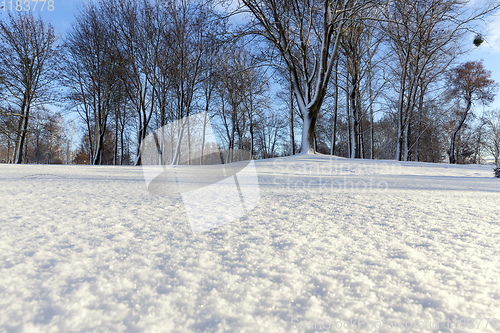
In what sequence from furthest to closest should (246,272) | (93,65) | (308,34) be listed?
(93,65)
(308,34)
(246,272)

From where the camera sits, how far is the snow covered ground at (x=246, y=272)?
2.02 feet

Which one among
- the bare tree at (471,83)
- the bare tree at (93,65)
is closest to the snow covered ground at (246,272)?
the bare tree at (93,65)

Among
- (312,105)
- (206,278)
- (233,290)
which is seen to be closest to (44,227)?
(206,278)

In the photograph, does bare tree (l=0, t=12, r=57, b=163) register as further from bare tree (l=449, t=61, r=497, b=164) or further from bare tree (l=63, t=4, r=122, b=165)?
bare tree (l=449, t=61, r=497, b=164)

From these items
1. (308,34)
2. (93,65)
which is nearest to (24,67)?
(93,65)

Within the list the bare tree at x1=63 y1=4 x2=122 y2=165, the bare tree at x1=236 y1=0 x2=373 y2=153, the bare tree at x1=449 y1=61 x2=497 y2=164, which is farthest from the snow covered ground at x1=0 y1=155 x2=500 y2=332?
the bare tree at x1=449 y1=61 x2=497 y2=164

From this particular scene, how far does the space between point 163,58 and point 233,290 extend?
568 inches

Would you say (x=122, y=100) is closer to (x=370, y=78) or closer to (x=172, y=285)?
(x=370, y=78)

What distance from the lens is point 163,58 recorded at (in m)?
12.8

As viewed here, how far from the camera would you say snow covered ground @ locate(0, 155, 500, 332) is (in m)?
0.61

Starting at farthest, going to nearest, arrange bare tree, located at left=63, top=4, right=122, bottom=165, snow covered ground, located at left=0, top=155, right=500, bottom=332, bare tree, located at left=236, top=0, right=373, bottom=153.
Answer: bare tree, located at left=63, top=4, right=122, bottom=165
bare tree, located at left=236, top=0, right=373, bottom=153
snow covered ground, located at left=0, top=155, right=500, bottom=332

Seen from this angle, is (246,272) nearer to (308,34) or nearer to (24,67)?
(308,34)

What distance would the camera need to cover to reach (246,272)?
84cm

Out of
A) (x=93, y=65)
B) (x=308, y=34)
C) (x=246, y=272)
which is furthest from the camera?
(x=93, y=65)
